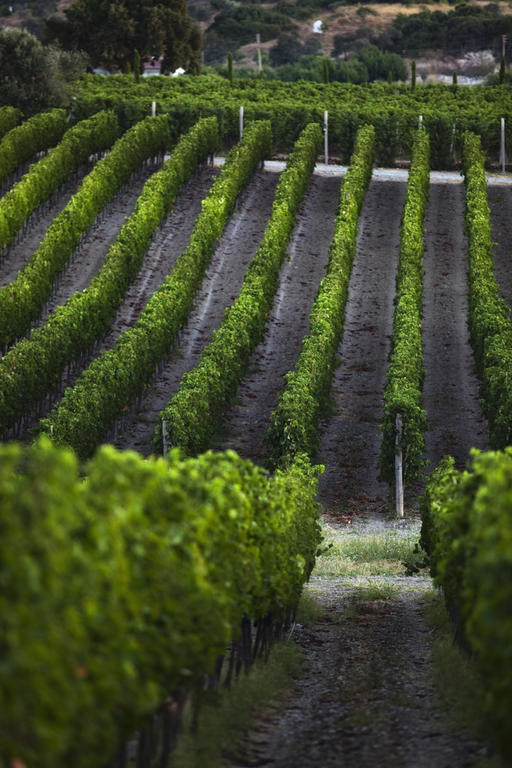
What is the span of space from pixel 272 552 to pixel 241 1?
16735 centimetres

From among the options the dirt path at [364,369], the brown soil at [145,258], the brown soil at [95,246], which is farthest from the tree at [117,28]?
the dirt path at [364,369]

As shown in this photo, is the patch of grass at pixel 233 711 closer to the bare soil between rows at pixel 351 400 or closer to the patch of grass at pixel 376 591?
the bare soil between rows at pixel 351 400

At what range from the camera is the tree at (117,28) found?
93938 millimetres

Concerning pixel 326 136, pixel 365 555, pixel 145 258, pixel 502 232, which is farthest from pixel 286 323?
pixel 326 136

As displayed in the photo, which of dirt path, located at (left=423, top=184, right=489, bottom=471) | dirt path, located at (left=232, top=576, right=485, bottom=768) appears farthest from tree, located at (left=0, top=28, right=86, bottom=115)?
dirt path, located at (left=232, top=576, right=485, bottom=768)

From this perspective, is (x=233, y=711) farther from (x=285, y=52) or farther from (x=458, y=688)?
(x=285, y=52)

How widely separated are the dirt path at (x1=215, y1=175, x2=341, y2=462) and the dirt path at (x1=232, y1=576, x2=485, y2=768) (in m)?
14.9

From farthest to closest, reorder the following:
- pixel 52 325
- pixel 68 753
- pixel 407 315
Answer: pixel 407 315 < pixel 52 325 < pixel 68 753

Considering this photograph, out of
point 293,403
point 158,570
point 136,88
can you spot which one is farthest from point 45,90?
point 158,570

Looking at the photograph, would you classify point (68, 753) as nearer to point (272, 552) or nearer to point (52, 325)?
point (272, 552)

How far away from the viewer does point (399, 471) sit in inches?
1414

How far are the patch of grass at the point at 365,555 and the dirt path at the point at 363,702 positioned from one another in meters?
2.81

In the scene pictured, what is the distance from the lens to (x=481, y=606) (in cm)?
1161

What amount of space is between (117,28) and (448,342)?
55.7m
